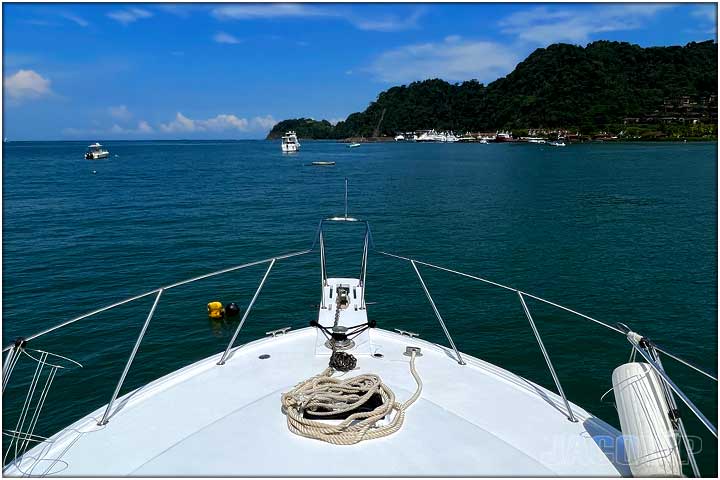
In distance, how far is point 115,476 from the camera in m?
4.32

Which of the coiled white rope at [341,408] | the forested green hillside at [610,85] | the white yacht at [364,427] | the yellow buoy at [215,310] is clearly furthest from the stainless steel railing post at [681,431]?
the forested green hillside at [610,85]

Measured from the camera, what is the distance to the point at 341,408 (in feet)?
15.8

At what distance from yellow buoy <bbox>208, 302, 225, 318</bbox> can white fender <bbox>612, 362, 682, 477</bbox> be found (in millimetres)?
12086

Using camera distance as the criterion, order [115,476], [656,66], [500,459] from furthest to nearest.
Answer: [656,66] < [500,459] < [115,476]

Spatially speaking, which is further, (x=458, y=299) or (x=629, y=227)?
(x=629, y=227)

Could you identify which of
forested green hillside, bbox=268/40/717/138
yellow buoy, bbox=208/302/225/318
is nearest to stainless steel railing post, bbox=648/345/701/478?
yellow buoy, bbox=208/302/225/318

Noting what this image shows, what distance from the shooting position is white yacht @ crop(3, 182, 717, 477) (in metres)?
4.34

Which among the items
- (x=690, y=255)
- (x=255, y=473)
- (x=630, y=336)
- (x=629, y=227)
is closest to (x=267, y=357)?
(x=255, y=473)

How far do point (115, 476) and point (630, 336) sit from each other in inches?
212

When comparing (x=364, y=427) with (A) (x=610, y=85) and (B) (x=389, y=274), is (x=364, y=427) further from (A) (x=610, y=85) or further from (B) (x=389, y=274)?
(A) (x=610, y=85)

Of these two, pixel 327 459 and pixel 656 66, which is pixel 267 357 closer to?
pixel 327 459

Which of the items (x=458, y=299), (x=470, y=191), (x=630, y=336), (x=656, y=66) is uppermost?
(x=656, y=66)

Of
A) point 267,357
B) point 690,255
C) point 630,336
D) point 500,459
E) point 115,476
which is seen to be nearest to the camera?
point 115,476

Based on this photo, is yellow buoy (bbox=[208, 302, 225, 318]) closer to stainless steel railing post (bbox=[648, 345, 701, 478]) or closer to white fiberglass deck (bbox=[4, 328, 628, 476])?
white fiberglass deck (bbox=[4, 328, 628, 476])
